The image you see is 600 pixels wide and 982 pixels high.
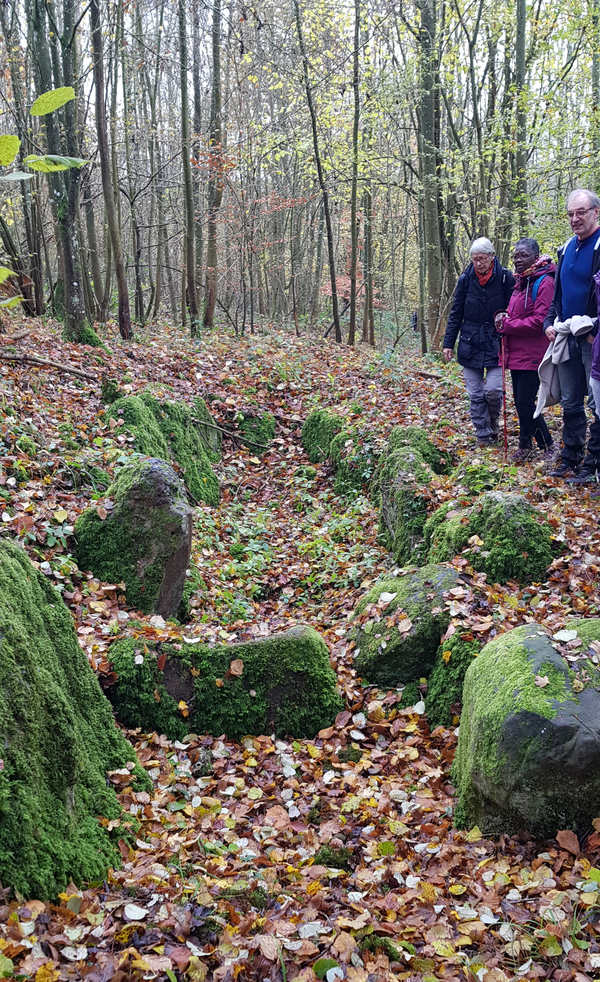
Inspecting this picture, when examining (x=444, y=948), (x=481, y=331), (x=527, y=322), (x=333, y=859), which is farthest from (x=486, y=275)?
(x=444, y=948)

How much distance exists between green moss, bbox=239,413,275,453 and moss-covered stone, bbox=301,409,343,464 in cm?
60

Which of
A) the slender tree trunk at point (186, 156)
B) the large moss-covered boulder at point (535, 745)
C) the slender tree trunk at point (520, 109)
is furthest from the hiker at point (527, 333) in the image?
the slender tree trunk at point (186, 156)

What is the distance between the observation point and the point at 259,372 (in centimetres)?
1262

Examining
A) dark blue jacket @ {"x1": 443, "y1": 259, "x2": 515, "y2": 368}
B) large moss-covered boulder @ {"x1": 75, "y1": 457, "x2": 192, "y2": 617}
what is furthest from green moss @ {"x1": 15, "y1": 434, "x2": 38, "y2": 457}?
dark blue jacket @ {"x1": 443, "y1": 259, "x2": 515, "y2": 368}

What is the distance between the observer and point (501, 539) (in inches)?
211

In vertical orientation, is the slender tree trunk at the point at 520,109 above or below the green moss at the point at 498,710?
above

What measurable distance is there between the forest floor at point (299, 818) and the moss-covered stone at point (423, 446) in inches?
8.9

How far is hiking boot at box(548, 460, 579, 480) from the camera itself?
659 centimetres

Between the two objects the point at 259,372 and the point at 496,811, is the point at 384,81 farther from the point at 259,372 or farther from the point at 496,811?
the point at 496,811

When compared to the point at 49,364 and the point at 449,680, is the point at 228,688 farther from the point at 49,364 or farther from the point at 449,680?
the point at 49,364

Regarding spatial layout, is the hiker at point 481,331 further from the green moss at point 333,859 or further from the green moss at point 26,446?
the green moss at point 333,859

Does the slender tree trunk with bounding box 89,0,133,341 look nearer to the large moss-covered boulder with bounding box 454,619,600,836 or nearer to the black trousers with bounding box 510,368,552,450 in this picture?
the black trousers with bounding box 510,368,552,450

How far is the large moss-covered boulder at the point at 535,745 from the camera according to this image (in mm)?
3096

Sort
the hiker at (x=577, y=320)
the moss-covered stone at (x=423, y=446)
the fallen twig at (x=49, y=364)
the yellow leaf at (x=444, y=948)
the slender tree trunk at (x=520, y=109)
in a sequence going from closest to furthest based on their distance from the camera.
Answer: the yellow leaf at (x=444, y=948) < the hiker at (x=577, y=320) < the moss-covered stone at (x=423, y=446) < the fallen twig at (x=49, y=364) < the slender tree trunk at (x=520, y=109)
